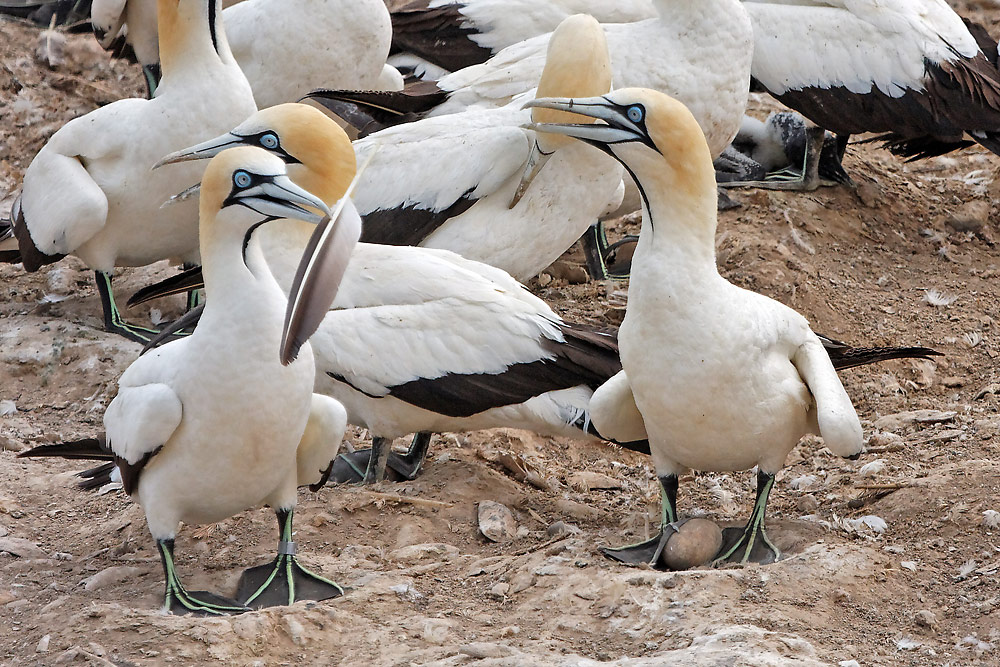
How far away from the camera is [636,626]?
3.69m

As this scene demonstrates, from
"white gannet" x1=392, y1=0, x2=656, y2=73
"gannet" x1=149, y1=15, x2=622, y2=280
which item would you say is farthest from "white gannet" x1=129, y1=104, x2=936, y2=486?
"white gannet" x1=392, y1=0, x2=656, y2=73

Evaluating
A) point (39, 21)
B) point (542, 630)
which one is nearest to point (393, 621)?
point (542, 630)

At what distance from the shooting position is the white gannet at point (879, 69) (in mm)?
7348

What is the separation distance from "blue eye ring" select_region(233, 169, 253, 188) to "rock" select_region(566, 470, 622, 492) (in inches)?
75.7

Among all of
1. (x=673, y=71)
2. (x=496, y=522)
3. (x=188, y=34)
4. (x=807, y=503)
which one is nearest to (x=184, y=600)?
(x=496, y=522)

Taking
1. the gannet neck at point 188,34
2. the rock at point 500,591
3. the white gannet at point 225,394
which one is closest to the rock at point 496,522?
the rock at point 500,591

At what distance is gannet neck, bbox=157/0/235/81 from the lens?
20.7ft

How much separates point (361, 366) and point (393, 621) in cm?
131

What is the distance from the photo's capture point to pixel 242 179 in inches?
153

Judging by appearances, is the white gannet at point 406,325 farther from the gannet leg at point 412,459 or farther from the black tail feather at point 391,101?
the black tail feather at point 391,101

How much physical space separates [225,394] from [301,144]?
1.24 m

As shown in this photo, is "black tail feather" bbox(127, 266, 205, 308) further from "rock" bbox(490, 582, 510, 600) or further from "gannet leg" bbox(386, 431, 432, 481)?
"rock" bbox(490, 582, 510, 600)

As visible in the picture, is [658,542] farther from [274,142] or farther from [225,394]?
[274,142]

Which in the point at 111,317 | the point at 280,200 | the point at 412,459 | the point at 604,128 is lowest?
the point at 111,317
